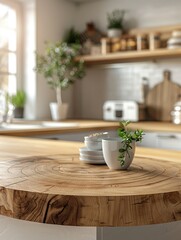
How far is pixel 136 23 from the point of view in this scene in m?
3.69

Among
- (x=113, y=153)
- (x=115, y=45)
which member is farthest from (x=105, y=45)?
(x=113, y=153)

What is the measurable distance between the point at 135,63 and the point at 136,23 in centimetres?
39

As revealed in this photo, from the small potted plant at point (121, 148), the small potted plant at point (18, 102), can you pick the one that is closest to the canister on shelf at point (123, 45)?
the small potted plant at point (18, 102)

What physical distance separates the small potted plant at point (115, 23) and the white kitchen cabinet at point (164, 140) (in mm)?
1280

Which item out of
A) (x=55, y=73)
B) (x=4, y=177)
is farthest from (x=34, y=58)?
(x=4, y=177)

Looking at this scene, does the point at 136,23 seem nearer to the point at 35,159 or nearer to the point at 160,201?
the point at 35,159

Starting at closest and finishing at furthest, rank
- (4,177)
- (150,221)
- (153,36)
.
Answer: (150,221) < (4,177) < (153,36)

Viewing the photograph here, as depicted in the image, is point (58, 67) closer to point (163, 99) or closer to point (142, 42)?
point (142, 42)

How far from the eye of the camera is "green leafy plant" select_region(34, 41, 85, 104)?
3.54 meters

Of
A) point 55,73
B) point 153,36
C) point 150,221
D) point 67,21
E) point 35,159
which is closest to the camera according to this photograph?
point 150,221

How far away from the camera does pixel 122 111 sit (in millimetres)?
3477

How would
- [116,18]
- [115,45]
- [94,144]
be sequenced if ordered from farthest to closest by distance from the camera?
1. [116,18]
2. [115,45]
3. [94,144]

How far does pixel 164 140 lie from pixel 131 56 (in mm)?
1031

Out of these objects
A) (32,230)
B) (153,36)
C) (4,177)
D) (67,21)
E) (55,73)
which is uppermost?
(67,21)
